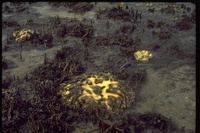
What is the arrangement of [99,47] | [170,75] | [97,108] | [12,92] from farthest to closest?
[99,47] < [170,75] < [12,92] < [97,108]

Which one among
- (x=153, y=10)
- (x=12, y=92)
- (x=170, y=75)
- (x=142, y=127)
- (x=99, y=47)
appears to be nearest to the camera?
(x=142, y=127)

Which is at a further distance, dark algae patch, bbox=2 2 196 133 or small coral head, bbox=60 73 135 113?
small coral head, bbox=60 73 135 113

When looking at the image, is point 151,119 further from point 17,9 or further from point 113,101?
point 17,9

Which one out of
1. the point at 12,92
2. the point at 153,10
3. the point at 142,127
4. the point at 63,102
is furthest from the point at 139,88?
the point at 153,10

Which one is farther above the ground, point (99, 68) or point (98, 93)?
point (99, 68)

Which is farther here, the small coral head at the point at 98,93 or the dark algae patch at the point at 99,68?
the small coral head at the point at 98,93

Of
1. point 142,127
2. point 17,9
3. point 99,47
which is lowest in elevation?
point 142,127

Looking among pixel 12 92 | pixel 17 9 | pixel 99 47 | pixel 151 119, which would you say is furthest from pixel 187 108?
pixel 17 9

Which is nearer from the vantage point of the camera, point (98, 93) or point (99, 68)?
point (98, 93)

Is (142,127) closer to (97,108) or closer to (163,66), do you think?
(97,108)

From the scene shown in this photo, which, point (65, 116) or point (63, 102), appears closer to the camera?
point (65, 116)

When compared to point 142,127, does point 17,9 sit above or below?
above
